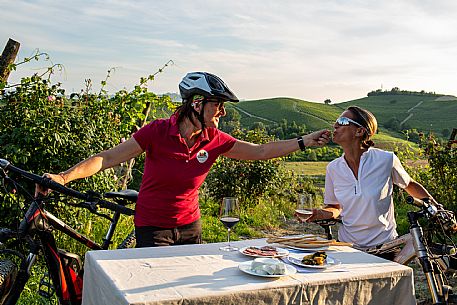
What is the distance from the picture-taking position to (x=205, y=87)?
10.5ft

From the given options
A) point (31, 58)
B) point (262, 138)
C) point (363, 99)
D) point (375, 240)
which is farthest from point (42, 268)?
point (363, 99)

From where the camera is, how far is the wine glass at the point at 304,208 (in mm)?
2914

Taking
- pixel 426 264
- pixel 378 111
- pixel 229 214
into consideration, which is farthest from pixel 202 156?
pixel 378 111

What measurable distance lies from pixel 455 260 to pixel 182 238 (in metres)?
1.64

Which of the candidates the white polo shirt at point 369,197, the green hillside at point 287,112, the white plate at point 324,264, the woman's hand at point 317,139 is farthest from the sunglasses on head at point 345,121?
the green hillside at point 287,112

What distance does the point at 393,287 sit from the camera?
2.63 m

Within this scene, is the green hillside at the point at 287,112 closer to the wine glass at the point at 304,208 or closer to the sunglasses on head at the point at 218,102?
the sunglasses on head at the point at 218,102

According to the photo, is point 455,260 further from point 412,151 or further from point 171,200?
point 412,151

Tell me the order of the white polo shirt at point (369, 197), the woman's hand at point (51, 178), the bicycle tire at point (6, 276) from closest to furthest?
the woman's hand at point (51, 178) < the bicycle tire at point (6, 276) < the white polo shirt at point (369, 197)

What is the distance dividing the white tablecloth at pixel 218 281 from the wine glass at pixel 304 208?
26cm

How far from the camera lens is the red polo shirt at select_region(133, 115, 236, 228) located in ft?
10.7

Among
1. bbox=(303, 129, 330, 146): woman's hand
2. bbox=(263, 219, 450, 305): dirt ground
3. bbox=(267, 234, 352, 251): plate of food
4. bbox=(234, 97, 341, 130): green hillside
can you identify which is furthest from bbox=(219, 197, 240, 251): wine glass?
bbox=(234, 97, 341, 130): green hillside

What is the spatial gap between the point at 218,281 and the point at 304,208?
2.84 ft

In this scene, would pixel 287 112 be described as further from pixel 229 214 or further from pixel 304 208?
pixel 229 214
